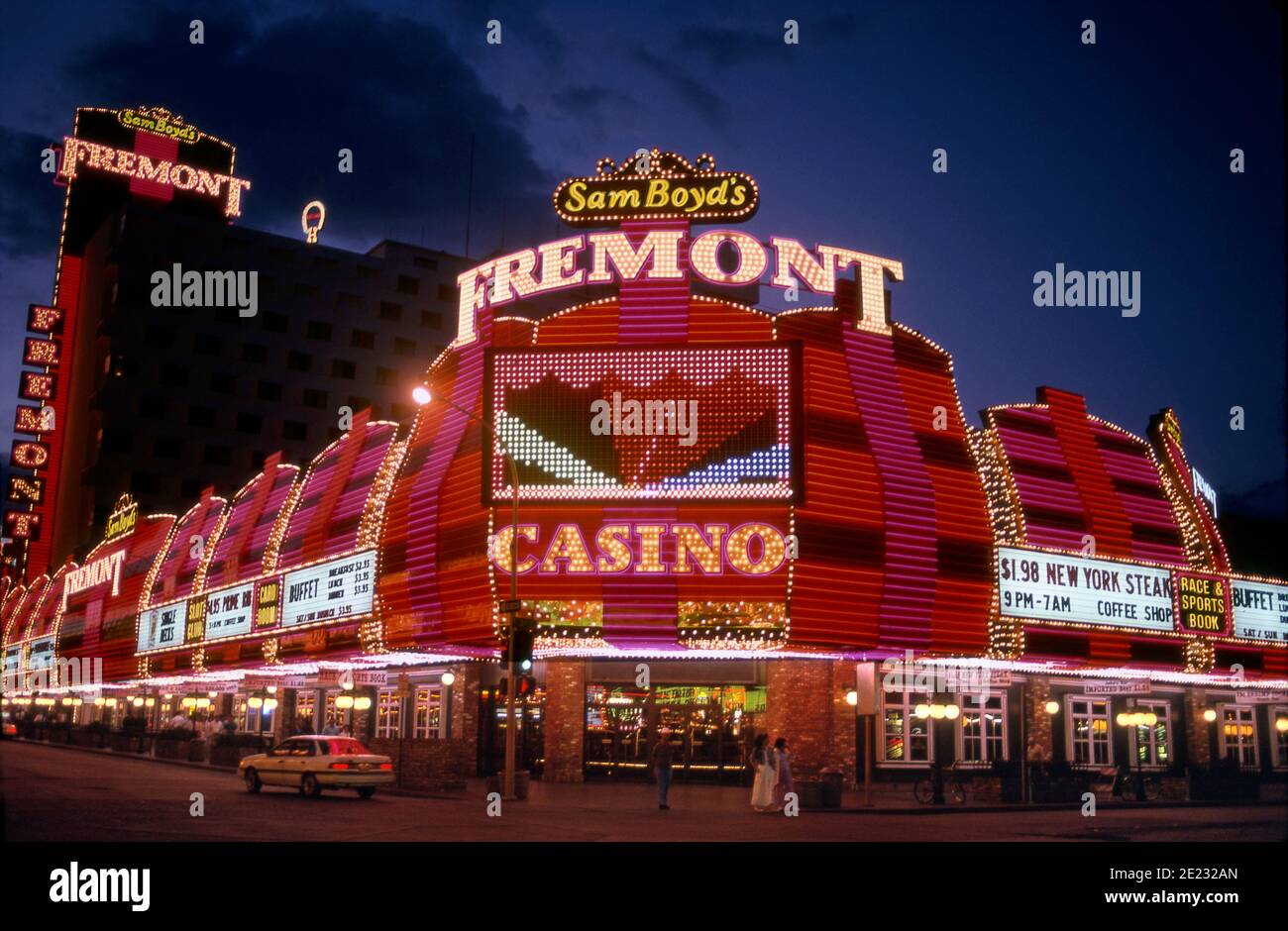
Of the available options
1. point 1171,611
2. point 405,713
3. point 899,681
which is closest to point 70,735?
point 405,713

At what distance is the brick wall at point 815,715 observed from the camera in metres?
36.0

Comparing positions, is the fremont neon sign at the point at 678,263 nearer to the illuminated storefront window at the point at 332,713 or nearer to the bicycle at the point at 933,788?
the bicycle at the point at 933,788

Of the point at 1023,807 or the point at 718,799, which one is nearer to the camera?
the point at 1023,807

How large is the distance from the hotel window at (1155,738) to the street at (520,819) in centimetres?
825

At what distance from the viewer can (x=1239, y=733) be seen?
45.9 m

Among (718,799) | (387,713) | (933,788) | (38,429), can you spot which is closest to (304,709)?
(387,713)

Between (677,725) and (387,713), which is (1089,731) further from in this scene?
(387,713)

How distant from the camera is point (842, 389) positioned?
32.0 m

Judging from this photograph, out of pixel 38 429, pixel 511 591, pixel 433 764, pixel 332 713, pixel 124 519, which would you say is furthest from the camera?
pixel 38 429

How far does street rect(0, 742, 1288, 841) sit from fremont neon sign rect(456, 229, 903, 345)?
1324cm

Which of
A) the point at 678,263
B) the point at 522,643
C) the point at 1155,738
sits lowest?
the point at 1155,738

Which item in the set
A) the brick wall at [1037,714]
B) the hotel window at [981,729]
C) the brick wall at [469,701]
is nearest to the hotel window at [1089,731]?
the brick wall at [1037,714]

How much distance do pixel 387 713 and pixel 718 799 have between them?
61.9 ft
